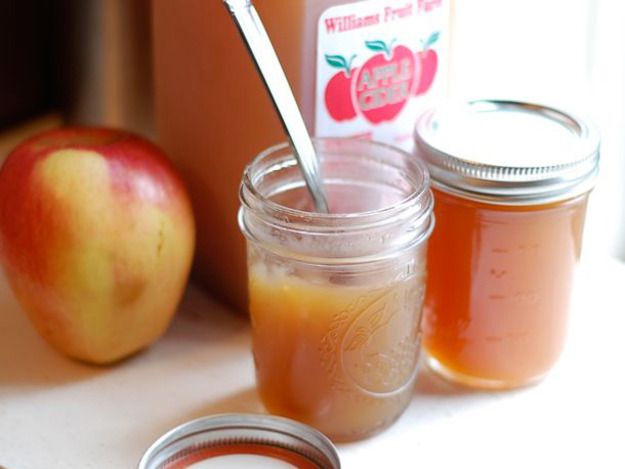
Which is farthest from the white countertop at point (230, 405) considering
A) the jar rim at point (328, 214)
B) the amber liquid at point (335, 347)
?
the jar rim at point (328, 214)

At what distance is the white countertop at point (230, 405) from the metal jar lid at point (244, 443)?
1.4 inches

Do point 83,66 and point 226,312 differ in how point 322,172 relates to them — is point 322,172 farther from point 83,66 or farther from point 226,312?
point 83,66

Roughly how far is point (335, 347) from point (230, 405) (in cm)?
10

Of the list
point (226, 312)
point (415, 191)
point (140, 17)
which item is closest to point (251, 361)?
point (226, 312)

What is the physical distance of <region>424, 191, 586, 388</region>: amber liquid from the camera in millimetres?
708

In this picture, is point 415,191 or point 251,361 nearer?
point 415,191

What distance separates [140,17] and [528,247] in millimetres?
421

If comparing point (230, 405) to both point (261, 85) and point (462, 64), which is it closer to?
point (261, 85)

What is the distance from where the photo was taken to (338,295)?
674 mm

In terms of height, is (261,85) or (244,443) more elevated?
(261,85)

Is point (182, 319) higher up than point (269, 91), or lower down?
lower down

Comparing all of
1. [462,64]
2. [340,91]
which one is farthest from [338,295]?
[462,64]

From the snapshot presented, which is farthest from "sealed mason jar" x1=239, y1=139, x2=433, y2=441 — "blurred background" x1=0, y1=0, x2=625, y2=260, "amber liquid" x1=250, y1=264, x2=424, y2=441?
"blurred background" x1=0, y1=0, x2=625, y2=260

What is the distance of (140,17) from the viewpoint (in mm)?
954
